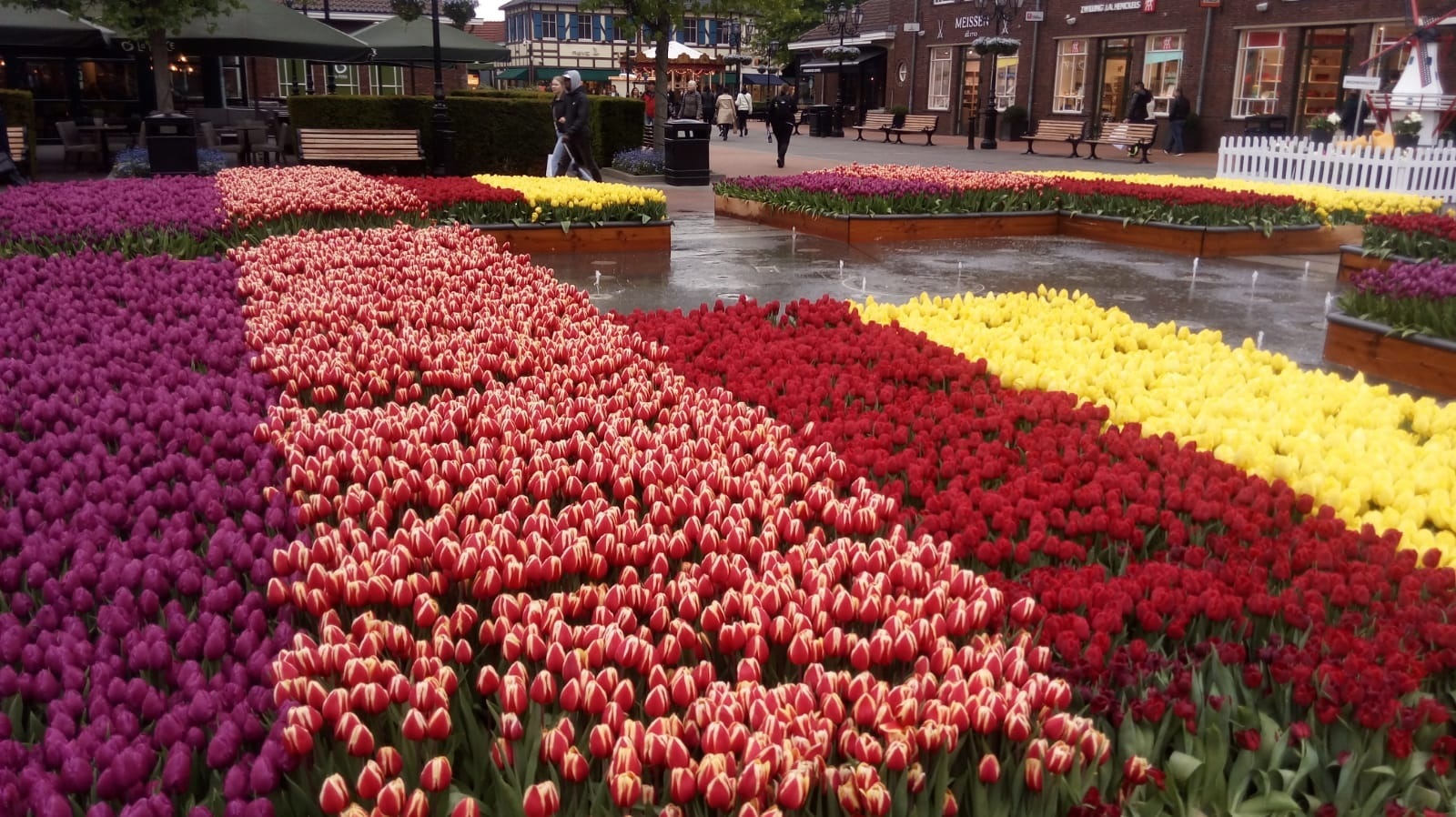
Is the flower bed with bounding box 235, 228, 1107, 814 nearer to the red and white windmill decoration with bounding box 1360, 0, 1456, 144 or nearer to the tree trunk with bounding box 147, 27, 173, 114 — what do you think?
the tree trunk with bounding box 147, 27, 173, 114

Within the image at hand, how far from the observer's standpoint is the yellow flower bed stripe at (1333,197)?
14.9m

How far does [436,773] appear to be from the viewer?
7.50ft

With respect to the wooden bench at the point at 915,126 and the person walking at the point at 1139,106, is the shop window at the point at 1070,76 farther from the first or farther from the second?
the person walking at the point at 1139,106

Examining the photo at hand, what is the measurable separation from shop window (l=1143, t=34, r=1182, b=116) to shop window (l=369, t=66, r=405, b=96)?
3097cm

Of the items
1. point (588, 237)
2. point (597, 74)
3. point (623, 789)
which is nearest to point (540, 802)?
point (623, 789)

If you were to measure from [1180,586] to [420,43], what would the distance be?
23845mm

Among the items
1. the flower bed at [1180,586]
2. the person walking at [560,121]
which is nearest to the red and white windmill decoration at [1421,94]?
the person walking at [560,121]

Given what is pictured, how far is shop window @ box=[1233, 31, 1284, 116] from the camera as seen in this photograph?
32.3m

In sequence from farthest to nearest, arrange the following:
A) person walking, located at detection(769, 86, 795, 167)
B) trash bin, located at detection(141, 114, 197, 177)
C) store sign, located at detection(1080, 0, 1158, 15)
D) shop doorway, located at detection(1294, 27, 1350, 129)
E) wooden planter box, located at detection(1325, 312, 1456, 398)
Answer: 1. store sign, located at detection(1080, 0, 1158, 15)
2. shop doorway, located at detection(1294, 27, 1350, 129)
3. person walking, located at detection(769, 86, 795, 167)
4. trash bin, located at detection(141, 114, 197, 177)
5. wooden planter box, located at detection(1325, 312, 1456, 398)

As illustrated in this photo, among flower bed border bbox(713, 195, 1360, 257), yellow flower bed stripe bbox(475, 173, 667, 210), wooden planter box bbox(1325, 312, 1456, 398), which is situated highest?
yellow flower bed stripe bbox(475, 173, 667, 210)

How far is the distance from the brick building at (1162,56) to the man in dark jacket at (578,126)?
70.6 feet

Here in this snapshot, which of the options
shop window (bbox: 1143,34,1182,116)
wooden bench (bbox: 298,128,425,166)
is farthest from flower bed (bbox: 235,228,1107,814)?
shop window (bbox: 1143,34,1182,116)

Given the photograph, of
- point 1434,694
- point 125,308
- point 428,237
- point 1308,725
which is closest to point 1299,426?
point 1434,694

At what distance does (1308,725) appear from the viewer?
270cm
